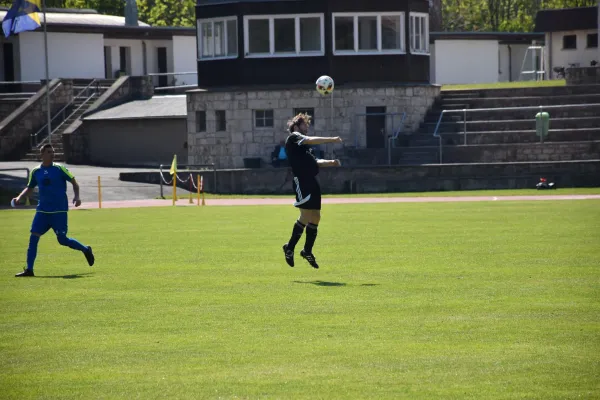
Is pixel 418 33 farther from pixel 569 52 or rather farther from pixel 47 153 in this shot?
pixel 47 153

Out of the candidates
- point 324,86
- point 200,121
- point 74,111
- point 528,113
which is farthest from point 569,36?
point 324,86

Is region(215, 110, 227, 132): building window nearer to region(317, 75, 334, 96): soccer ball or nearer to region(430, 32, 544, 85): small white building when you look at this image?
region(317, 75, 334, 96): soccer ball

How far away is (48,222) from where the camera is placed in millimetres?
16344

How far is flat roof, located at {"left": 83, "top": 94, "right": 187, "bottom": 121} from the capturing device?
2103 inches

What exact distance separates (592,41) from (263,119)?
75.1 ft

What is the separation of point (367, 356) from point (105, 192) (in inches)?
1245

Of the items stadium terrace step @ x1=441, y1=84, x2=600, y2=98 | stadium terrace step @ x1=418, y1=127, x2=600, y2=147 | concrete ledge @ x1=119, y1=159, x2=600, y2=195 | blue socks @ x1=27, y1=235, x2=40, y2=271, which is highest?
stadium terrace step @ x1=441, y1=84, x2=600, y2=98

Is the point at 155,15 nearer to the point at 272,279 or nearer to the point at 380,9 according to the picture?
the point at 380,9

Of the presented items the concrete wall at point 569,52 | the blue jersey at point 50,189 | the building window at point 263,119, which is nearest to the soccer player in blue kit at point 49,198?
the blue jersey at point 50,189

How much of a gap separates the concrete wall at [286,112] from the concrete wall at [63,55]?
46.6ft

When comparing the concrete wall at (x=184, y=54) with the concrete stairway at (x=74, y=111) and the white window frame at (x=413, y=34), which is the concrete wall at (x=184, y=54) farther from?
the white window frame at (x=413, y=34)

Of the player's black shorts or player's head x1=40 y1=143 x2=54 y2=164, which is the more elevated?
player's head x1=40 y1=143 x2=54 y2=164

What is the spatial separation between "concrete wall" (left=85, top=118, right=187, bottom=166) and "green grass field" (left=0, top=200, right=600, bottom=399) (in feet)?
108

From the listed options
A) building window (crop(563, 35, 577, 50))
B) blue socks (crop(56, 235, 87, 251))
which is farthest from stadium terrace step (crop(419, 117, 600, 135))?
blue socks (crop(56, 235, 87, 251))
